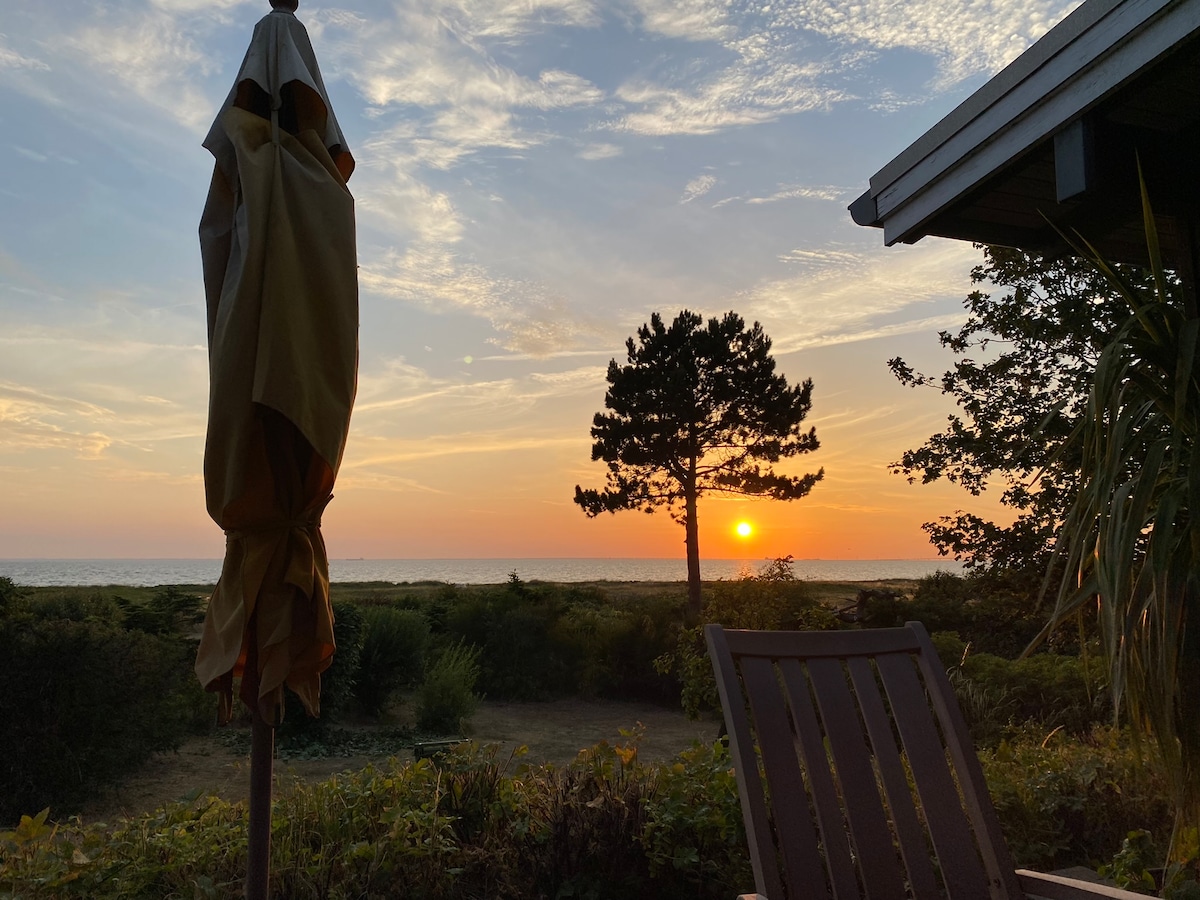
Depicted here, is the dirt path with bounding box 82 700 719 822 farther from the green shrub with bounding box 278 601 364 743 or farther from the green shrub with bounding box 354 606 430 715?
the green shrub with bounding box 354 606 430 715

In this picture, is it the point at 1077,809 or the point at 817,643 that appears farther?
the point at 1077,809

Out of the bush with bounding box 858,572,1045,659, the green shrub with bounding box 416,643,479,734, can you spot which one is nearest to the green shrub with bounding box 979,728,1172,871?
the bush with bounding box 858,572,1045,659

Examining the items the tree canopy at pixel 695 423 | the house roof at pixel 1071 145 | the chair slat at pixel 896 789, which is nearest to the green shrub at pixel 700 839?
the chair slat at pixel 896 789

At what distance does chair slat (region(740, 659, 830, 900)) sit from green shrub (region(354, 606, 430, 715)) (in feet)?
20.7

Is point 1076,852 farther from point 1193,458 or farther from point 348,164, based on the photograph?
point 348,164

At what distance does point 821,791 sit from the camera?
1.78 m

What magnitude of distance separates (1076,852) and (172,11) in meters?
5.51

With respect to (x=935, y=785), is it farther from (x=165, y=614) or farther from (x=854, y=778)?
(x=165, y=614)

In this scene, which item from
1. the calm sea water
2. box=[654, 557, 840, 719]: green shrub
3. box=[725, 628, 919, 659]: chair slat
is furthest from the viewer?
the calm sea water

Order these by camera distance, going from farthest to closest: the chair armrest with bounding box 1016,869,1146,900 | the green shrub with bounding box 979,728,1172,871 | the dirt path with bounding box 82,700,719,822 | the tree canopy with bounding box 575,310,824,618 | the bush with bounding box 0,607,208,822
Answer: the tree canopy with bounding box 575,310,824,618 < the dirt path with bounding box 82,700,719,822 < the bush with bounding box 0,607,208,822 < the green shrub with bounding box 979,728,1172,871 < the chair armrest with bounding box 1016,869,1146,900

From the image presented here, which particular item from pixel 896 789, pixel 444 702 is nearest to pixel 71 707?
pixel 444 702

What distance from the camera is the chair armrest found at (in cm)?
151

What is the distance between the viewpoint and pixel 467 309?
7.96 metres

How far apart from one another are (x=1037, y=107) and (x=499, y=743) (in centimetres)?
360
